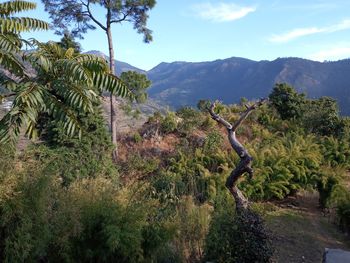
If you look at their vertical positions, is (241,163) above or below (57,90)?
below

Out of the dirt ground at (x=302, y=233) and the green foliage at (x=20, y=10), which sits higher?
the green foliage at (x=20, y=10)

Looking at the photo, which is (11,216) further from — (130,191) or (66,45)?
(66,45)

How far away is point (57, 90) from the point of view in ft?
18.7

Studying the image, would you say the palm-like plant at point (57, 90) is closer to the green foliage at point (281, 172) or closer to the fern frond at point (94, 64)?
the fern frond at point (94, 64)

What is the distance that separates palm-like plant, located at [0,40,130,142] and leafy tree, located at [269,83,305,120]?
13.5 m

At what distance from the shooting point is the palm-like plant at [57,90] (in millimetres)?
5125

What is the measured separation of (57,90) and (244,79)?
397ft

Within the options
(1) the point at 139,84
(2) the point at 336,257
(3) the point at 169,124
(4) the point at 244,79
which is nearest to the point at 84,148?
(2) the point at 336,257

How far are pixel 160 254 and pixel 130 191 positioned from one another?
3.44 ft

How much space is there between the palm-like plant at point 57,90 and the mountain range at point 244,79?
59.4 m

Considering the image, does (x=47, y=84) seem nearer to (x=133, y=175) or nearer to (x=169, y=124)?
(x=133, y=175)

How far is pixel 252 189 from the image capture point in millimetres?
10562

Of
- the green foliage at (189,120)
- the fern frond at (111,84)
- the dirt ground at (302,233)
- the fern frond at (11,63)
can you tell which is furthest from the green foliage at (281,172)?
the fern frond at (11,63)

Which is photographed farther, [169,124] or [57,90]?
[169,124]
